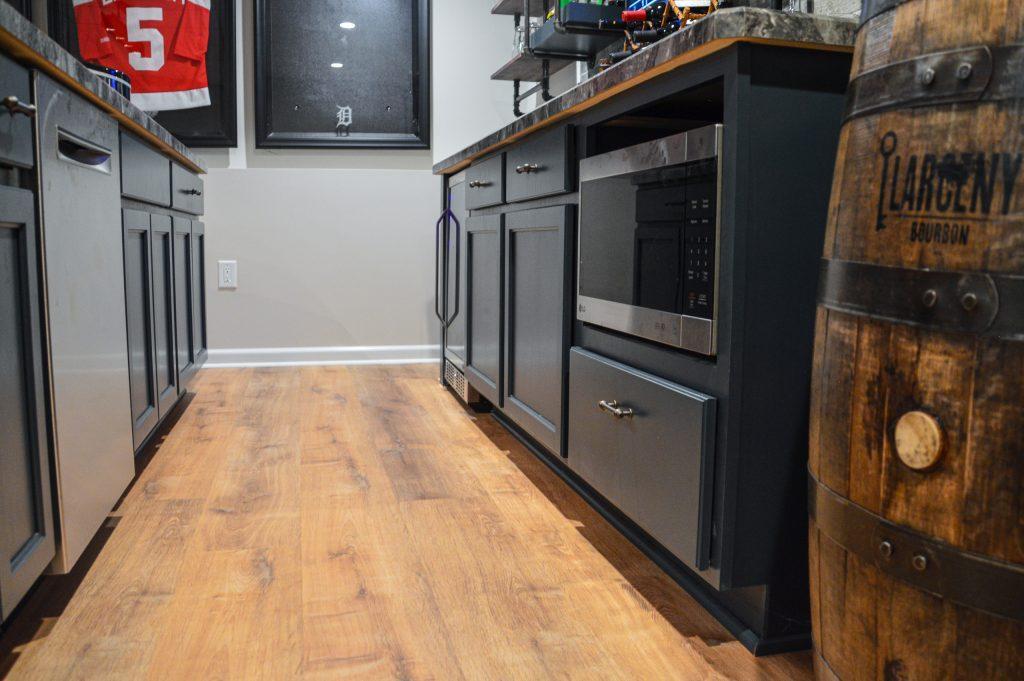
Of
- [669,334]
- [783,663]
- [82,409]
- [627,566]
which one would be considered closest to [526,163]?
[669,334]

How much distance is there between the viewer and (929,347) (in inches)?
28.1

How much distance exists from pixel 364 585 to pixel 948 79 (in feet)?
3.57

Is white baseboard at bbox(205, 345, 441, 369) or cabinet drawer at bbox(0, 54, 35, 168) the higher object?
cabinet drawer at bbox(0, 54, 35, 168)

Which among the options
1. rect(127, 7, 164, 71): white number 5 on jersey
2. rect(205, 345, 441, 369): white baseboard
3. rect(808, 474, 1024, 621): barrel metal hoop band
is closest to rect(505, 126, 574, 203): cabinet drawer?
rect(808, 474, 1024, 621): barrel metal hoop band

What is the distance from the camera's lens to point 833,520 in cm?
84

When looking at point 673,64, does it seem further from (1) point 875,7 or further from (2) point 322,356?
(2) point 322,356

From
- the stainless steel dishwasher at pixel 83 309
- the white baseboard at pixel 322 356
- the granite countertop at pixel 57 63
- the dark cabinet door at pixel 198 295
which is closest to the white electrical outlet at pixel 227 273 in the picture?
the white baseboard at pixel 322 356

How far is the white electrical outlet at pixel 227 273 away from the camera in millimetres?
3551

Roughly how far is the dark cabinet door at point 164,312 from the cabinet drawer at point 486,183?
84 centimetres

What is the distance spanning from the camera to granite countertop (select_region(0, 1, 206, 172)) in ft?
3.40

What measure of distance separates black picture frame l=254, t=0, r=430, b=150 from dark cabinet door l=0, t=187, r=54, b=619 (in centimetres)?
248

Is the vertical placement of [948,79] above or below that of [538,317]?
above

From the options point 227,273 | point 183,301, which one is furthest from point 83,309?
point 227,273

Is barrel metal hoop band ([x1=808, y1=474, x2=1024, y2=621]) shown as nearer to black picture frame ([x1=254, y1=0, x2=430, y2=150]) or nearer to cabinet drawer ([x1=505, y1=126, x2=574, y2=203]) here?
cabinet drawer ([x1=505, y1=126, x2=574, y2=203])
